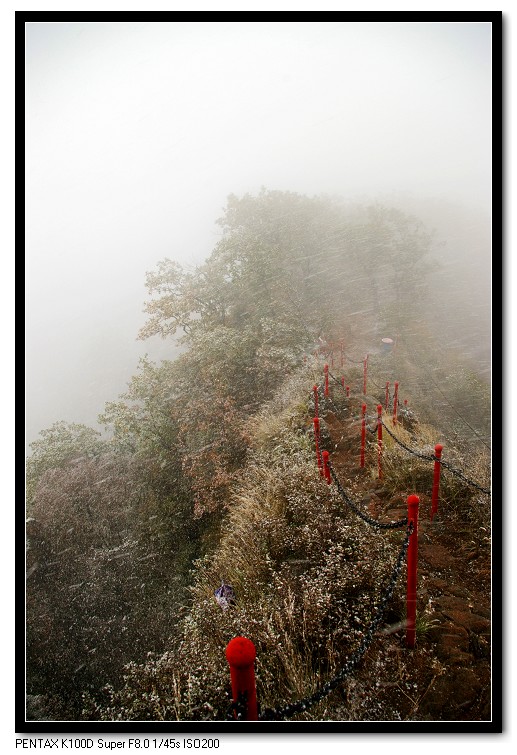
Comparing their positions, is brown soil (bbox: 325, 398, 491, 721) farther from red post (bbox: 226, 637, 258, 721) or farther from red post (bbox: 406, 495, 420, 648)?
red post (bbox: 226, 637, 258, 721)

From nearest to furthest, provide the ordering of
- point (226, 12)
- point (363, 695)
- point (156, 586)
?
point (363, 695) → point (226, 12) → point (156, 586)

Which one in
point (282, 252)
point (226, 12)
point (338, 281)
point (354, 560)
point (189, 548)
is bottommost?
point (189, 548)

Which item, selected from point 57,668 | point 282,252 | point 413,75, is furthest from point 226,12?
point 57,668

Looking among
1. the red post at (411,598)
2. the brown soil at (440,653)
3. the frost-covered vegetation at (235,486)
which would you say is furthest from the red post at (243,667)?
the red post at (411,598)

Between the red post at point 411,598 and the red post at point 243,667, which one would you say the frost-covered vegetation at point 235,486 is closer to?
the red post at point 411,598

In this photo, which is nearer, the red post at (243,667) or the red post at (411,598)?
the red post at (243,667)

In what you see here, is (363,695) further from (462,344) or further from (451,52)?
(451,52)

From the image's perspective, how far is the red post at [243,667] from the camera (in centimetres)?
191

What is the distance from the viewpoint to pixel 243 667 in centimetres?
194

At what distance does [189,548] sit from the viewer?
19.2ft

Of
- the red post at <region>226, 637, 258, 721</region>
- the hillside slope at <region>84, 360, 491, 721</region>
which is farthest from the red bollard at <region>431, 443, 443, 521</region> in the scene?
the red post at <region>226, 637, 258, 721</region>

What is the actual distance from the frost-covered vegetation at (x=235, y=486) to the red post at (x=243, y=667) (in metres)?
0.69

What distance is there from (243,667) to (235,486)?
385 centimetres

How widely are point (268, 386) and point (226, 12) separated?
17.9 feet
